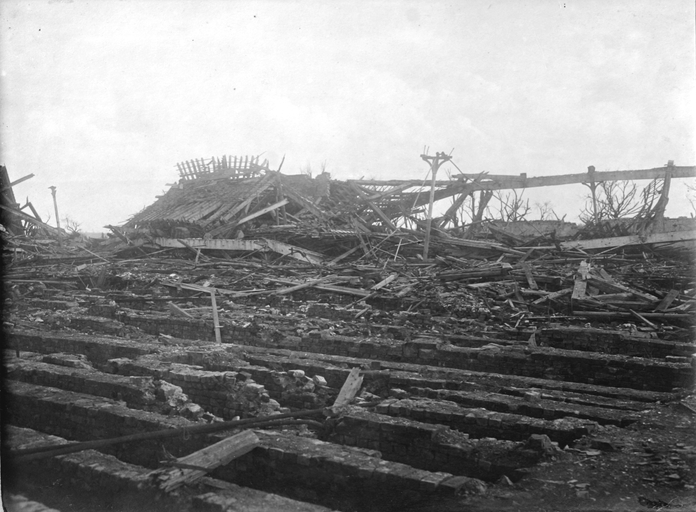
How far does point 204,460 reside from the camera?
4.24 m

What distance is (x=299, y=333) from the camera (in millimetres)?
10164

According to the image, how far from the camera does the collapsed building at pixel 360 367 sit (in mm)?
4234

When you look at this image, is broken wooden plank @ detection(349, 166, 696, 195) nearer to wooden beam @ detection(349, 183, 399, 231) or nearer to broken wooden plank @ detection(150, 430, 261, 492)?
wooden beam @ detection(349, 183, 399, 231)

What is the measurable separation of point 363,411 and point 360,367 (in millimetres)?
1969

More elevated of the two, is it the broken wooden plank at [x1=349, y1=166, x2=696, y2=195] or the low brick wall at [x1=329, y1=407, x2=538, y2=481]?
the broken wooden plank at [x1=349, y1=166, x2=696, y2=195]

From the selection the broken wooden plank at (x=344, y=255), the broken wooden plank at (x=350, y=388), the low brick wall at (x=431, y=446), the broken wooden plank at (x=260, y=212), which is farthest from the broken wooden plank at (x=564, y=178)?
the low brick wall at (x=431, y=446)

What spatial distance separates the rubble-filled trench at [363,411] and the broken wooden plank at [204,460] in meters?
0.05

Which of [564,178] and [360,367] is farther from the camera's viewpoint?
[564,178]

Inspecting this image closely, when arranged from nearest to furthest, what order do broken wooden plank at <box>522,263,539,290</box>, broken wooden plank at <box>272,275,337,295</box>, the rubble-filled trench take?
the rubble-filled trench, broken wooden plank at <box>522,263,539,290</box>, broken wooden plank at <box>272,275,337,295</box>

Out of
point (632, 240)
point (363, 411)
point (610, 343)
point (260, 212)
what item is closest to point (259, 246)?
point (260, 212)

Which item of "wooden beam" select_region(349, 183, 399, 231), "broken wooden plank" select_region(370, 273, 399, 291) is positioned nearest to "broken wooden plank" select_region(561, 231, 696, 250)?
"broken wooden plank" select_region(370, 273, 399, 291)

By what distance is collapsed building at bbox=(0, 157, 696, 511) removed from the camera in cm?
423

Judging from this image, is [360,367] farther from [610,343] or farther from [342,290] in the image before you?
[342,290]

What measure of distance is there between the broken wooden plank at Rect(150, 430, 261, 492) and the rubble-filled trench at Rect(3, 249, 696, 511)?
0.05 m
